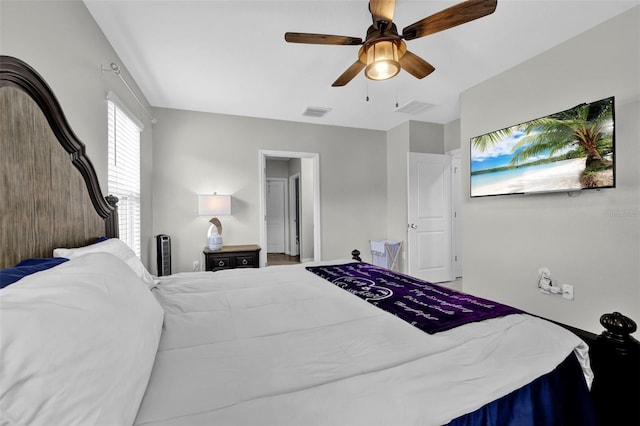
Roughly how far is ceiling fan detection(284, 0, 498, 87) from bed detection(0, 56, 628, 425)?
62.2 inches

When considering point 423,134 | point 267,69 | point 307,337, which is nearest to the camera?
point 307,337

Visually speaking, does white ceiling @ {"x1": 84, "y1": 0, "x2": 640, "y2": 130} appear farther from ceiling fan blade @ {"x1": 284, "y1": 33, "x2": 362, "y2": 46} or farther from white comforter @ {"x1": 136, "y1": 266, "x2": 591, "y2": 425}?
white comforter @ {"x1": 136, "y1": 266, "x2": 591, "y2": 425}

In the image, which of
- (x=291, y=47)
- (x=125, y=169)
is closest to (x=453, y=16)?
(x=291, y=47)

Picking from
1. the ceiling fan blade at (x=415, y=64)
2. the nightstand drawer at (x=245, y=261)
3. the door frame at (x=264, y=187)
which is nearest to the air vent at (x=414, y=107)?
the door frame at (x=264, y=187)

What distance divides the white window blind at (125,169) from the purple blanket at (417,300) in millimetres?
2027

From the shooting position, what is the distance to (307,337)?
1150 millimetres

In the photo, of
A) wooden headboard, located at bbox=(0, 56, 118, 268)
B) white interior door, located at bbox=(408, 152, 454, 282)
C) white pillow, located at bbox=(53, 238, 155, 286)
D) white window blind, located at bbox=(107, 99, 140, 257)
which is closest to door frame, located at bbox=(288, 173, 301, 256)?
white interior door, located at bbox=(408, 152, 454, 282)

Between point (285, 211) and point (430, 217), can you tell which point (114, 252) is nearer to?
point (430, 217)

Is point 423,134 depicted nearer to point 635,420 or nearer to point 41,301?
point 635,420

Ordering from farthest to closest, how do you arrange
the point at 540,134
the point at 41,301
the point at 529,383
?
the point at 540,134, the point at 529,383, the point at 41,301

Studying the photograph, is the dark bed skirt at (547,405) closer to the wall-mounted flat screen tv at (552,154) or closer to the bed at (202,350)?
the bed at (202,350)

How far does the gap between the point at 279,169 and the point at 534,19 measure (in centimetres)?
596

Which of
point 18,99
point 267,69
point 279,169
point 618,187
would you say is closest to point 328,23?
point 267,69

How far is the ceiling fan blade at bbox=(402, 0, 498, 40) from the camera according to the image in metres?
1.56
